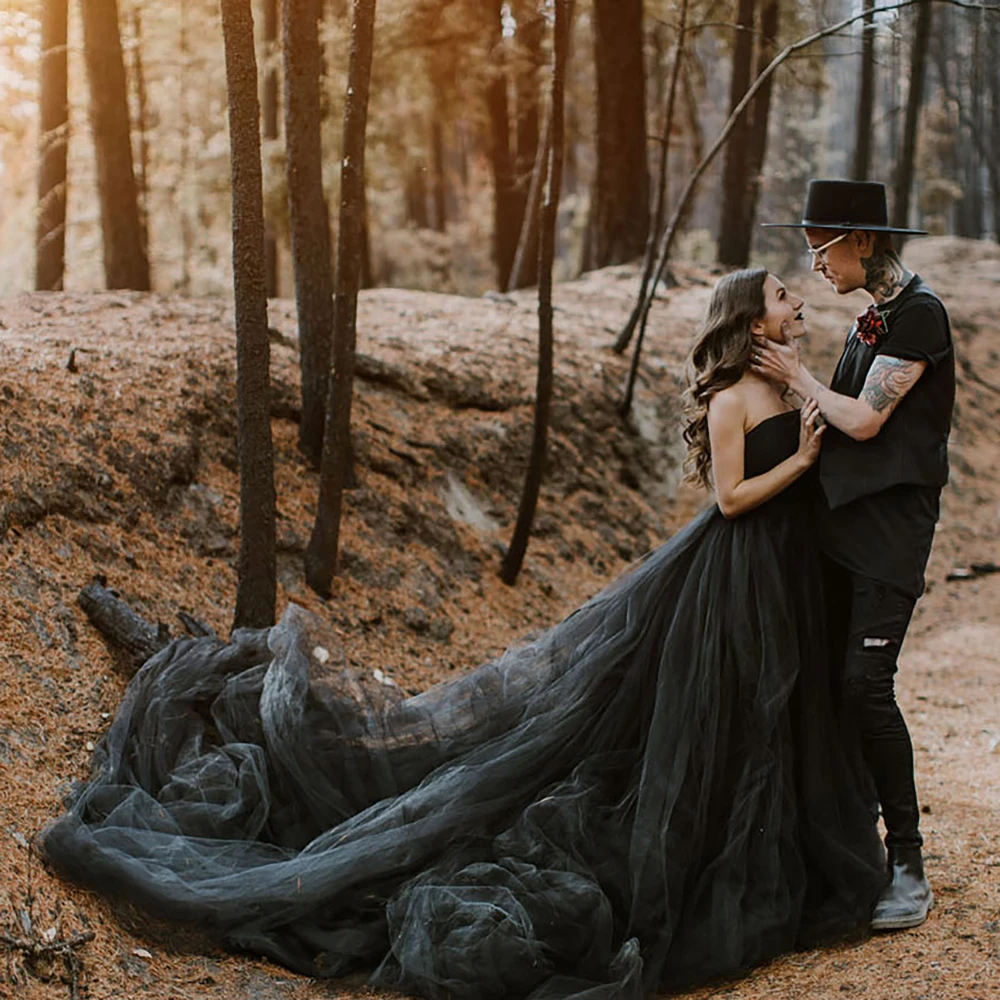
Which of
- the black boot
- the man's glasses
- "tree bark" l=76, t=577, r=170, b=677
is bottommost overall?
the black boot

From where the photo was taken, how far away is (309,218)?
299 inches

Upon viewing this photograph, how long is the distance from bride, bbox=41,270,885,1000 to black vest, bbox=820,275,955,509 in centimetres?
13

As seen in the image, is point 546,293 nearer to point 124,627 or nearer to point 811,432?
point 124,627

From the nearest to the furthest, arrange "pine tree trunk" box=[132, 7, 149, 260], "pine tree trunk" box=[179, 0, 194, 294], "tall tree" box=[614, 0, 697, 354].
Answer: "tall tree" box=[614, 0, 697, 354]
"pine tree trunk" box=[132, 7, 149, 260]
"pine tree trunk" box=[179, 0, 194, 294]

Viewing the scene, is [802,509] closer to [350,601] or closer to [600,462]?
[350,601]

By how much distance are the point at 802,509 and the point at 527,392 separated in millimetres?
6046

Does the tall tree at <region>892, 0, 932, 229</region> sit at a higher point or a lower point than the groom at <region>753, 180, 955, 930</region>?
higher

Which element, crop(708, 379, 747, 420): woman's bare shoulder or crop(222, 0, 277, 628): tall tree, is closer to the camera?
crop(708, 379, 747, 420): woman's bare shoulder

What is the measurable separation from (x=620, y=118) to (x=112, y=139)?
259 inches

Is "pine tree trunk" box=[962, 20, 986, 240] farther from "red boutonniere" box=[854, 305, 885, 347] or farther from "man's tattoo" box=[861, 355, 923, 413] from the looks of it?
"man's tattoo" box=[861, 355, 923, 413]

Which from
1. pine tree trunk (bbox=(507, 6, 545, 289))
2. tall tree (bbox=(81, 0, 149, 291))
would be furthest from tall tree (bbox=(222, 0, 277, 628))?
pine tree trunk (bbox=(507, 6, 545, 289))

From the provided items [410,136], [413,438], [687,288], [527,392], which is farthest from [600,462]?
[410,136]

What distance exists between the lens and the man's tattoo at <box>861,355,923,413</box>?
398cm

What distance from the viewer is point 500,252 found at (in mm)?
17766
